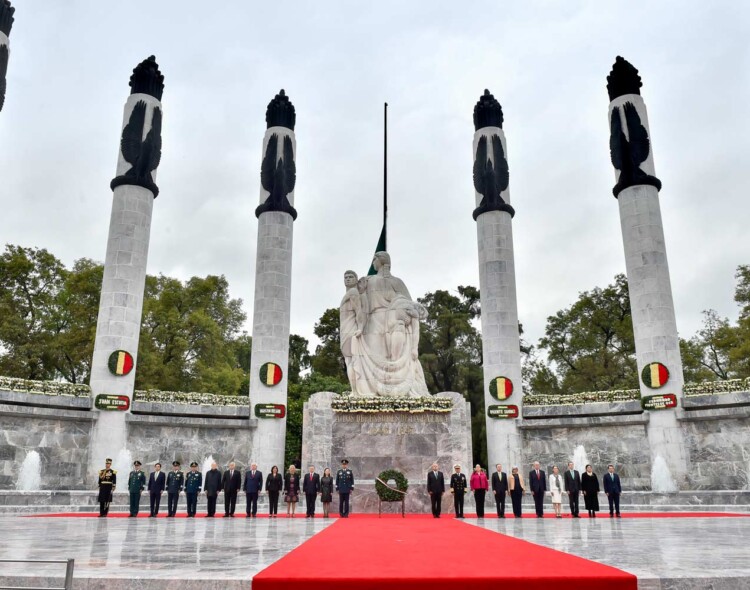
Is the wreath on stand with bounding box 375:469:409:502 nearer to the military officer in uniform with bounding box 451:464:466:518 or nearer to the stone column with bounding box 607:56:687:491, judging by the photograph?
the military officer in uniform with bounding box 451:464:466:518

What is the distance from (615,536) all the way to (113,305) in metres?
21.3

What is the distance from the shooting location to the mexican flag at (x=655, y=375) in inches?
939

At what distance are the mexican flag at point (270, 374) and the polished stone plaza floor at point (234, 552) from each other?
1505cm

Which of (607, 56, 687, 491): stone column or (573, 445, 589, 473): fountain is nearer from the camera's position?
(607, 56, 687, 491): stone column

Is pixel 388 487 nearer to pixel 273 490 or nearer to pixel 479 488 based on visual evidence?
pixel 479 488

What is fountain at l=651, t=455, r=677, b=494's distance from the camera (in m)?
22.5

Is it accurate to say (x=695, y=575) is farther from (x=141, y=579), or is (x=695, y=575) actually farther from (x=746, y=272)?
(x=746, y=272)

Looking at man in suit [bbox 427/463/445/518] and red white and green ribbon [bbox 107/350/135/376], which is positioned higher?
red white and green ribbon [bbox 107/350/135/376]

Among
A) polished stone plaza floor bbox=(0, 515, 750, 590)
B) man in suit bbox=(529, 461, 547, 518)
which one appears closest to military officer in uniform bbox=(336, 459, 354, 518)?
polished stone plaza floor bbox=(0, 515, 750, 590)

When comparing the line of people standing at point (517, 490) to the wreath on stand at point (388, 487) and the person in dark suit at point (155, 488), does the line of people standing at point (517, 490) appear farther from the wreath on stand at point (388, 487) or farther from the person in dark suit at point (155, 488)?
the person in dark suit at point (155, 488)

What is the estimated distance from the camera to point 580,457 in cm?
2481

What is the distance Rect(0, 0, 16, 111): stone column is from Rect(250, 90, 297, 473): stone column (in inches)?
451

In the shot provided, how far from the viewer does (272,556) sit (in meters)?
6.96

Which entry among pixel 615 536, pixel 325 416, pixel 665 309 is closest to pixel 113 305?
pixel 325 416
